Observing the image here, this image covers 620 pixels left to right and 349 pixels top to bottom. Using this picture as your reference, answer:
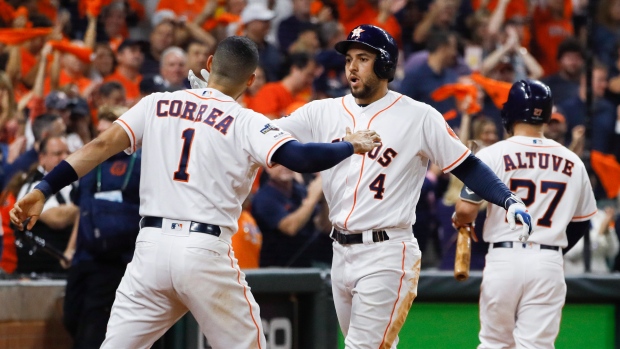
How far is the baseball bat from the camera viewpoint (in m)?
5.41

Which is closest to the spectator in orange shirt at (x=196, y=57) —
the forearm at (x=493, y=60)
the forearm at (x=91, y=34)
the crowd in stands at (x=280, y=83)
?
the crowd in stands at (x=280, y=83)

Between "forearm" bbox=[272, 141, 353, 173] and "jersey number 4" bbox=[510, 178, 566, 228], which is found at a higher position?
"forearm" bbox=[272, 141, 353, 173]

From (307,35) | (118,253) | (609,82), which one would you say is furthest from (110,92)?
(609,82)

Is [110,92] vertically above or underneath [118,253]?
above

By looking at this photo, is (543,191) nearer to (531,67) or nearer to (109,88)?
(109,88)

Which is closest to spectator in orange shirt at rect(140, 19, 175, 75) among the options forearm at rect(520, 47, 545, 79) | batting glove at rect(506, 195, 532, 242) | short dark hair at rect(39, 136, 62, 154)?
short dark hair at rect(39, 136, 62, 154)

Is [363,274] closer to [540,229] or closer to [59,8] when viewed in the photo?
[540,229]

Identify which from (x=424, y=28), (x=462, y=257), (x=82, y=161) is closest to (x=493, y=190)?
(x=462, y=257)

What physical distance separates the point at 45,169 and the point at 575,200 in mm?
3383

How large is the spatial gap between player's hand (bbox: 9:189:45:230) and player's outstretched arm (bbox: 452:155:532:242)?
6.46 ft

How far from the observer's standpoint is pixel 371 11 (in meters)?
11.1

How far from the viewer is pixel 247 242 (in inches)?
287

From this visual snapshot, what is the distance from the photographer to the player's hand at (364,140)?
442 centimetres

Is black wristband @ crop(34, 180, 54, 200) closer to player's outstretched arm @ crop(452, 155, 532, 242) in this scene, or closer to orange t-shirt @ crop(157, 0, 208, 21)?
player's outstretched arm @ crop(452, 155, 532, 242)
